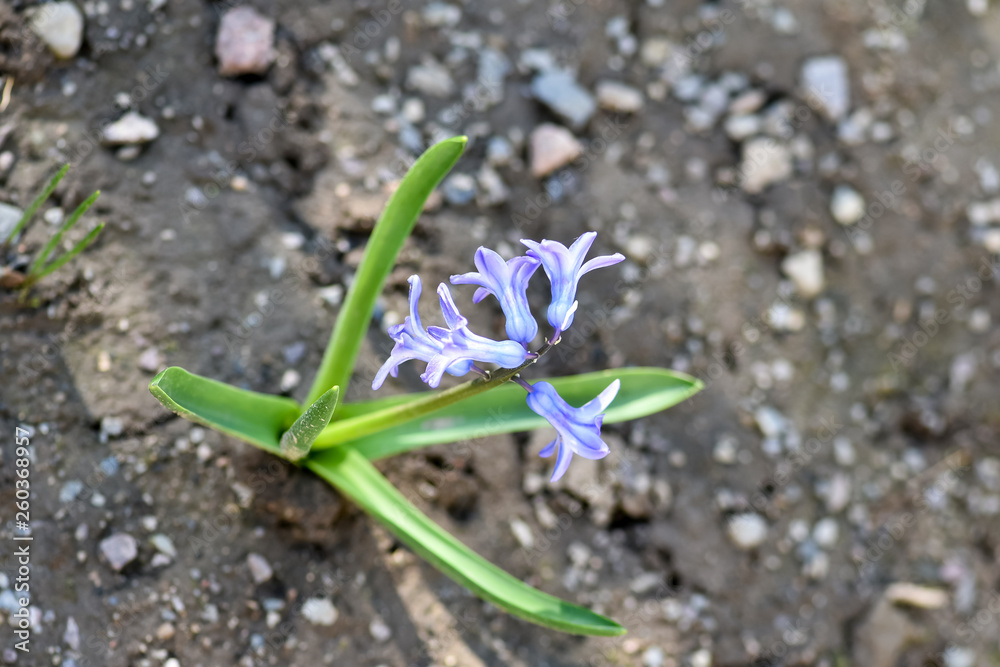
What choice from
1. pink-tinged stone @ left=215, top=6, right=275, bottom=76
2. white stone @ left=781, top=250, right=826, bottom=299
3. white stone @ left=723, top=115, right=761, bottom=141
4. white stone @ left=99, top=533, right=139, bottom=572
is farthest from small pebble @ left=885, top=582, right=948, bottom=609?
pink-tinged stone @ left=215, top=6, right=275, bottom=76

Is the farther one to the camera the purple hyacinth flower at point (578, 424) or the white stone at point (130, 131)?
the white stone at point (130, 131)

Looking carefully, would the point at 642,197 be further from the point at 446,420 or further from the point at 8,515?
the point at 8,515

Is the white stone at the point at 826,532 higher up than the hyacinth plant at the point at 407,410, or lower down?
lower down

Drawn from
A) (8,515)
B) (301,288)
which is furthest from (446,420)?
(8,515)

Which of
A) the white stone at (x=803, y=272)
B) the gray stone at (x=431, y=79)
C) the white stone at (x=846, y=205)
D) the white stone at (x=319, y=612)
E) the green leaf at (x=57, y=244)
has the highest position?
the gray stone at (x=431, y=79)

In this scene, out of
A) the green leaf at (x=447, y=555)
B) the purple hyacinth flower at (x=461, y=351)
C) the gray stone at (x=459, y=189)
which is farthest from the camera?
the gray stone at (x=459, y=189)

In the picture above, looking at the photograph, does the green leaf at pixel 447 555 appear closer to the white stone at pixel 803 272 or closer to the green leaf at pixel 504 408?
the green leaf at pixel 504 408

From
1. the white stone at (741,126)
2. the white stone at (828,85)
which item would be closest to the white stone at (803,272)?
the white stone at (741,126)
